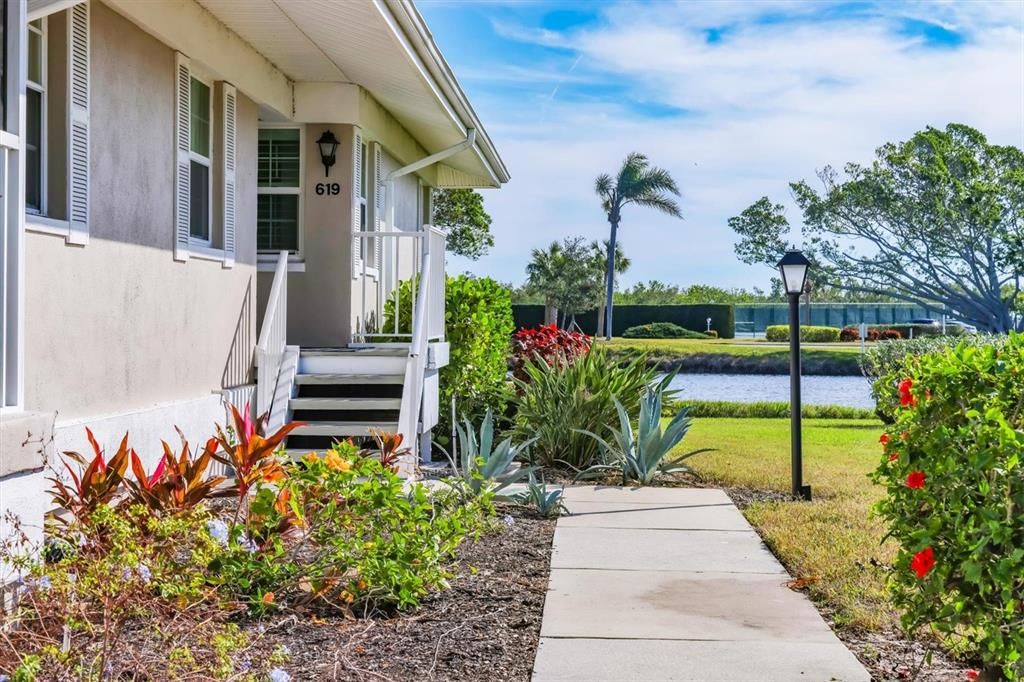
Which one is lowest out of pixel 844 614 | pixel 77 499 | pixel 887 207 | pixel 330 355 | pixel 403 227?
pixel 844 614

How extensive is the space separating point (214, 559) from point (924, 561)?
3248 mm

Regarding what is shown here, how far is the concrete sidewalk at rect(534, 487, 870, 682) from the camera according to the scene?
4.82 meters

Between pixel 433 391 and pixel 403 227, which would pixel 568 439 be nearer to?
pixel 433 391

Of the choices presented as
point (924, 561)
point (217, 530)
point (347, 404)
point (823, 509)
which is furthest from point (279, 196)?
point (924, 561)

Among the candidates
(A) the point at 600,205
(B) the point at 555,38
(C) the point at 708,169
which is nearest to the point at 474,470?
(B) the point at 555,38

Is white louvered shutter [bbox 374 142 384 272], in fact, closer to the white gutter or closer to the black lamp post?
the white gutter

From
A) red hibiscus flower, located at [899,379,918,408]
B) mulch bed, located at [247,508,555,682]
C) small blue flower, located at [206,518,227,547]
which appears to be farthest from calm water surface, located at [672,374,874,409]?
red hibiscus flower, located at [899,379,918,408]

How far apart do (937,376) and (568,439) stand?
283 inches

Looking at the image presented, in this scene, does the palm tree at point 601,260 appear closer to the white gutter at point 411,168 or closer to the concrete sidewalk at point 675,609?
the white gutter at point 411,168

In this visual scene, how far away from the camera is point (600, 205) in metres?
52.1

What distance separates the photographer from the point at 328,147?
12055 mm

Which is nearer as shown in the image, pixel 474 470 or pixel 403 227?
pixel 474 470

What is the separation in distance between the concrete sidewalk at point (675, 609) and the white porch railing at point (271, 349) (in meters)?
3.52

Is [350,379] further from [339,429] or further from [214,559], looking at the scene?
[214,559]
